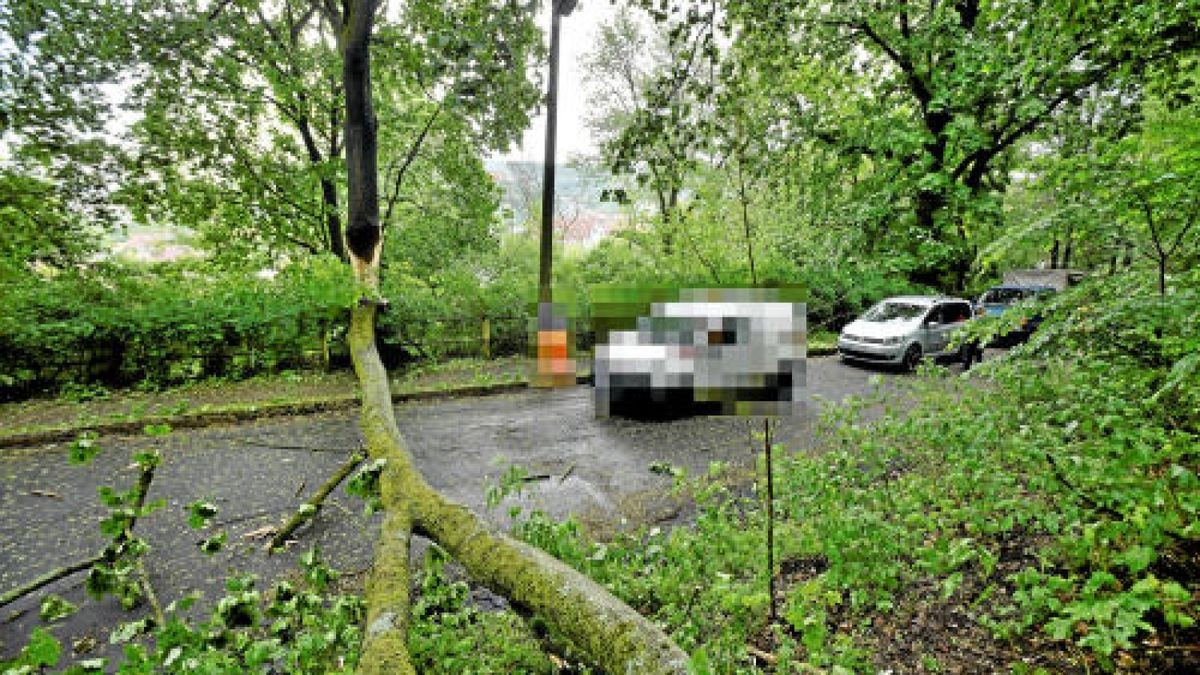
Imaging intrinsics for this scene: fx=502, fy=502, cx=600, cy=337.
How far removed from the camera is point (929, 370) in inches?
192

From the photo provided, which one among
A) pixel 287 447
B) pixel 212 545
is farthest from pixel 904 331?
pixel 212 545

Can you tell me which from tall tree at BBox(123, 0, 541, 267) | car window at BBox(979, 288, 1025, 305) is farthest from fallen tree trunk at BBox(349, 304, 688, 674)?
car window at BBox(979, 288, 1025, 305)

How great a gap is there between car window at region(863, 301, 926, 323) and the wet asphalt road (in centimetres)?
564

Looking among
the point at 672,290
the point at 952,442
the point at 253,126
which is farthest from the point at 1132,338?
the point at 253,126

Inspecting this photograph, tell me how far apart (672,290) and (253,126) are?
473 inches

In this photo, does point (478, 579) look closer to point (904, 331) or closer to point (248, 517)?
point (248, 517)

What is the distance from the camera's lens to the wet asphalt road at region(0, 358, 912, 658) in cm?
382

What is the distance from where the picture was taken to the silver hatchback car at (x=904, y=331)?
11.8 m

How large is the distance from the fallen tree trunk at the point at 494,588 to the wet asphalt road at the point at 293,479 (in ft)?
3.50

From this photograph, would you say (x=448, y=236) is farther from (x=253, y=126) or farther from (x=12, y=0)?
(x=12, y=0)

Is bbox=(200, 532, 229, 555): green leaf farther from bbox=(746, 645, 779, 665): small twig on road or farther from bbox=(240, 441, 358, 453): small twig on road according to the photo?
bbox=(240, 441, 358, 453): small twig on road

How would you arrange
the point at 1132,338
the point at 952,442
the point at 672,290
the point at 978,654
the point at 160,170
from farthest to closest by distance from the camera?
the point at 160,170, the point at 952,442, the point at 672,290, the point at 1132,338, the point at 978,654

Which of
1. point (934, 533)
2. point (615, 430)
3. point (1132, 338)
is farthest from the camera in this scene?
point (615, 430)

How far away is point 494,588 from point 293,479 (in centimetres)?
412
